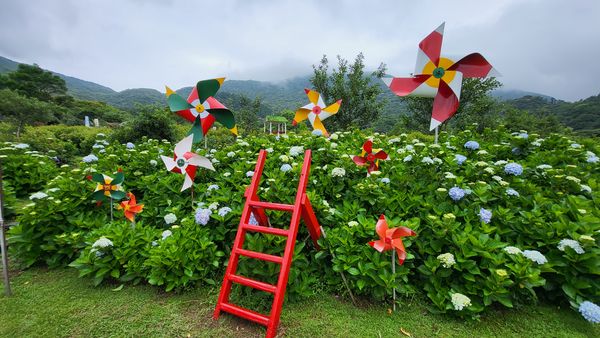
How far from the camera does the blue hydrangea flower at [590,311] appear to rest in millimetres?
2082

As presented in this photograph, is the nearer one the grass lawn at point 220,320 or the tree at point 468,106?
the grass lawn at point 220,320

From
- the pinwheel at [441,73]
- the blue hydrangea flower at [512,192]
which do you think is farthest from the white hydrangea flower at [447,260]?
the pinwheel at [441,73]

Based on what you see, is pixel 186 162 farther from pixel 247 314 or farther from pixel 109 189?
pixel 247 314

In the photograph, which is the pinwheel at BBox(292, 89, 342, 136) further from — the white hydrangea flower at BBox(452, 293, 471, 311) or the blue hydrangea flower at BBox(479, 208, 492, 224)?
the white hydrangea flower at BBox(452, 293, 471, 311)

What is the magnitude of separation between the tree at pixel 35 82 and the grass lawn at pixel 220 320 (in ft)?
179

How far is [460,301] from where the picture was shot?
226 centimetres

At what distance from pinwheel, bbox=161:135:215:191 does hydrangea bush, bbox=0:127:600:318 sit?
12.3 inches

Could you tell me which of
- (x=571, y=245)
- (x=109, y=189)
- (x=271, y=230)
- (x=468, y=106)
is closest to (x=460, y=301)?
(x=571, y=245)

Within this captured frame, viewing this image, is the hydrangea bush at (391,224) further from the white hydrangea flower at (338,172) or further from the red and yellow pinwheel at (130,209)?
the red and yellow pinwheel at (130,209)

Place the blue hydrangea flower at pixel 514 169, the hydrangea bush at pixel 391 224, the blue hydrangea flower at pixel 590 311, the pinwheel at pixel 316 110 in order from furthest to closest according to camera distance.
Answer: the pinwheel at pixel 316 110 < the blue hydrangea flower at pixel 514 169 < the hydrangea bush at pixel 391 224 < the blue hydrangea flower at pixel 590 311

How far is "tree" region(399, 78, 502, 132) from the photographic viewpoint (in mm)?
17312

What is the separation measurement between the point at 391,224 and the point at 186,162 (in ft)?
9.74

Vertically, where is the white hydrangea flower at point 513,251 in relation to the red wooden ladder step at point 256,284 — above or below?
above

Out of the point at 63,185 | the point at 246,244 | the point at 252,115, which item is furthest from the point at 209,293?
the point at 252,115
